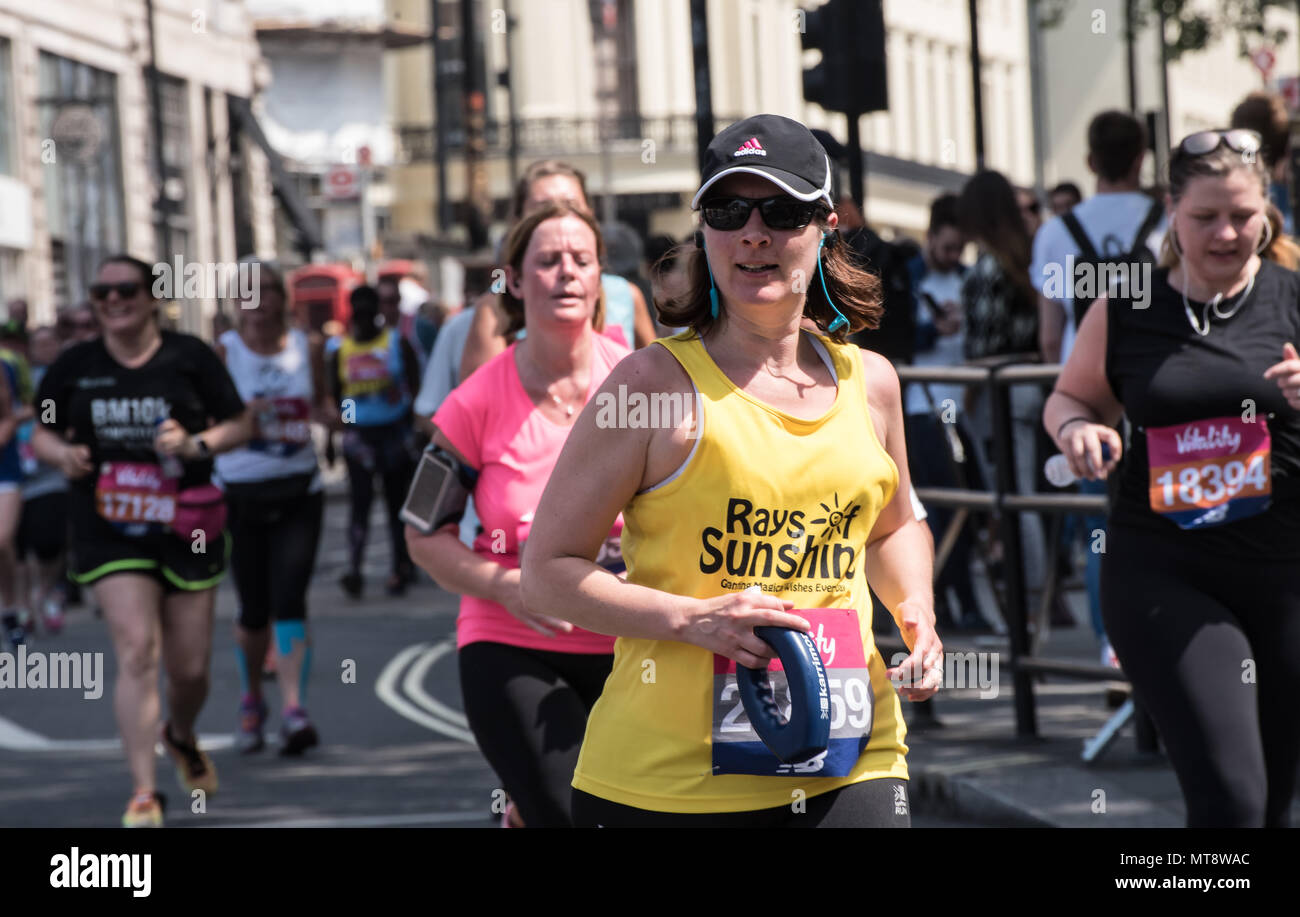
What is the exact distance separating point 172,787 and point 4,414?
4.45 m

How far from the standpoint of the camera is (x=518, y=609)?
16.7 feet

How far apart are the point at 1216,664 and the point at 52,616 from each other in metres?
10.6

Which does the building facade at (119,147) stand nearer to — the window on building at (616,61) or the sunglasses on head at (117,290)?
the window on building at (616,61)

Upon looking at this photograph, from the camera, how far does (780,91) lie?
59.9 meters

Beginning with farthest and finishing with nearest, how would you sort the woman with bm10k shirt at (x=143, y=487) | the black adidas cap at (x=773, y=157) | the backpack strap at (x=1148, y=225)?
the backpack strap at (x=1148, y=225), the woman with bm10k shirt at (x=143, y=487), the black adidas cap at (x=773, y=157)

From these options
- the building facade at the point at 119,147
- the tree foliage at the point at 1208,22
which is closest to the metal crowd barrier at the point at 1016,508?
the tree foliage at the point at 1208,22

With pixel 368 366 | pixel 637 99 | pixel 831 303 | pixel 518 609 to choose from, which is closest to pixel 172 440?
pixel 518 609

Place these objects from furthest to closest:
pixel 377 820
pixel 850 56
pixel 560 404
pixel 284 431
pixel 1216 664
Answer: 1. pixel 850 56
2. pixel 284 431
3. pixel 377 820
4. pixel 560 404
5. pixel 1216 664

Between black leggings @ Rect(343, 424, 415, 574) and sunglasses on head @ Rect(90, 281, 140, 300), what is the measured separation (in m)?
6.75

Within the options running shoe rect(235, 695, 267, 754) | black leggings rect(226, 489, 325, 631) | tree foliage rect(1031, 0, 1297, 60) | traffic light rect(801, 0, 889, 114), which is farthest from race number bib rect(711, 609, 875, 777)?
tree foliage rect(1031, 0, 1297, 60)

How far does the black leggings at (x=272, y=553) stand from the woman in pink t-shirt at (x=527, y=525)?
3980 millimetres

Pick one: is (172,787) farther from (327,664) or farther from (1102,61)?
(1102,61)

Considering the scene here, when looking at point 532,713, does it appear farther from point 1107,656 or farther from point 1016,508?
point 1107,656

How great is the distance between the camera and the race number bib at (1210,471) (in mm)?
4984
